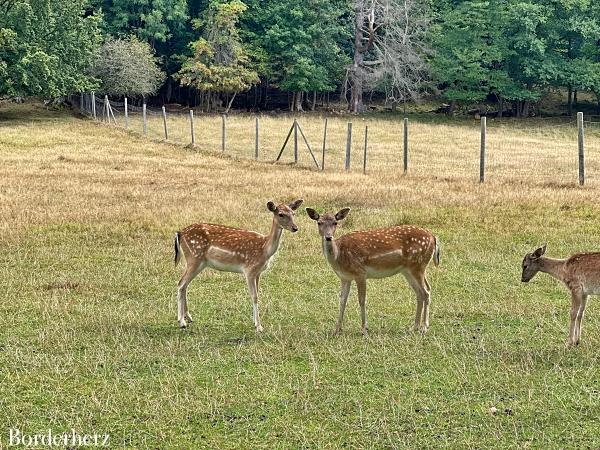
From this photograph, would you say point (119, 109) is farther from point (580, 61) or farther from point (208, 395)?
point (208, 395)

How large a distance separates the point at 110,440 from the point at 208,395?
37.1 inches

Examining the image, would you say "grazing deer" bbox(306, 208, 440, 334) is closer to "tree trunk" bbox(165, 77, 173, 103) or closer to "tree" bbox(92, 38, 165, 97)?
"tree" bbox(92, 38, 165, 97)

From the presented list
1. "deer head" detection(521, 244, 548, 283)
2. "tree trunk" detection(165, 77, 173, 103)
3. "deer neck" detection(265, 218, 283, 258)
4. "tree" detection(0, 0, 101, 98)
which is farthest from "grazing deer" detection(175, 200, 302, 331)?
"tree trunk" detection(165, 77, 173, 103)

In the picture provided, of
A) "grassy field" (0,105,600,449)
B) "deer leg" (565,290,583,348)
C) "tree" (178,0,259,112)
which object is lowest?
"grassy field" (0,105,600,449)

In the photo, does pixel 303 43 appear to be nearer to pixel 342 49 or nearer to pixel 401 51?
pixel 342 49

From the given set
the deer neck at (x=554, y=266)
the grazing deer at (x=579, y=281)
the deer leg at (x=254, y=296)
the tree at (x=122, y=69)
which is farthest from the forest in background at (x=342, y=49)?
the grazing deer at (x=579, y=281)

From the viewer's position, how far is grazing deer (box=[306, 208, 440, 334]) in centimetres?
796

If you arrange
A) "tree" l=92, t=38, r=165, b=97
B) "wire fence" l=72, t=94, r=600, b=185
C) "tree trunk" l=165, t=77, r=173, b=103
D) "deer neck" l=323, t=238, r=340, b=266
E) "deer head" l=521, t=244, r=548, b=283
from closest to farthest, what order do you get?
"deer neck" l=323, t=238, r=340, b=266, "deer head" l=521, t=244, r=548, b=283, "wire fence" l=72, t=94, r=600, b=185, "tree" l=92, t=38, r=165, b=97, "tree trunk" l=165, t=77, r=173, b=103

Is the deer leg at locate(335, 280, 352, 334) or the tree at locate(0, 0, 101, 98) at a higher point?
the tree at locate(0, 0, 101, 98)

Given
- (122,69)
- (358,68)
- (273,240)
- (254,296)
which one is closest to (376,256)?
(273,240)

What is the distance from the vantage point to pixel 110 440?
17.5 feet

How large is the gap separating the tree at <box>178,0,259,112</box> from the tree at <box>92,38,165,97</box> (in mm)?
3431

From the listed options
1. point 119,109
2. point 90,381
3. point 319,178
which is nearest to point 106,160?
point 319,178

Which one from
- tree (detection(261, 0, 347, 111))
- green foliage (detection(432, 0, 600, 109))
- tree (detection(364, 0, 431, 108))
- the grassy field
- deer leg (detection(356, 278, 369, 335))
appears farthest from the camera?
tree (detection(261, 0, 347, 111))
